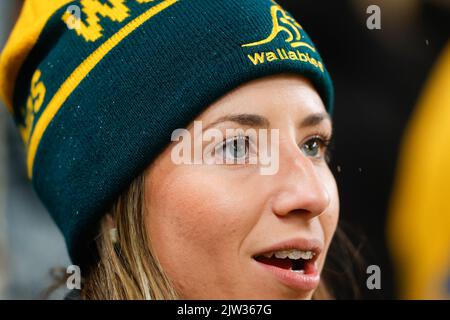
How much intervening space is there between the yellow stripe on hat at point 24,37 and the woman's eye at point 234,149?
0.65 m

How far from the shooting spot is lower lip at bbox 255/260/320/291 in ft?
6.23

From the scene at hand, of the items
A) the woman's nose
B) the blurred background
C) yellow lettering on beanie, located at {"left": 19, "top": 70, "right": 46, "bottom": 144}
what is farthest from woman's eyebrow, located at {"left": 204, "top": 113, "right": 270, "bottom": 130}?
the blurred background

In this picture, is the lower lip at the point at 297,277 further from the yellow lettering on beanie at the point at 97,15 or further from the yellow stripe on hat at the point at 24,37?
the yellow stripe on hat at the point at 24,37

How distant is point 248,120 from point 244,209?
0.76 feet

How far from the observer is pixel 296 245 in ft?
6.15

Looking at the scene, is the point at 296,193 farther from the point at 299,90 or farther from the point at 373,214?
the point at 373,214

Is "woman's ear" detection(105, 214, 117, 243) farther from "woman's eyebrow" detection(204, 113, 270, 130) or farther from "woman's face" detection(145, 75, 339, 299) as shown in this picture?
"woman's eyebrow" detection(204, 113, 270, 130)

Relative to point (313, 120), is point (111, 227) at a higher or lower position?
lower

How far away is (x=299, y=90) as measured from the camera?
6.63 feet

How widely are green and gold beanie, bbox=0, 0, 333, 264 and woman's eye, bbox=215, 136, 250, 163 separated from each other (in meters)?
0.11

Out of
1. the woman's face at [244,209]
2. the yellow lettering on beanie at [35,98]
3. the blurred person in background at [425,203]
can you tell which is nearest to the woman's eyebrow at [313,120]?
the woman's face at [244,209]

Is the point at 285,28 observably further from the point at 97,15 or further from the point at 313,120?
the point at 97,15

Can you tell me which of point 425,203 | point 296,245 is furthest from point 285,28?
point 425,203

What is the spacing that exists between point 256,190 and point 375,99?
240 centimetres
